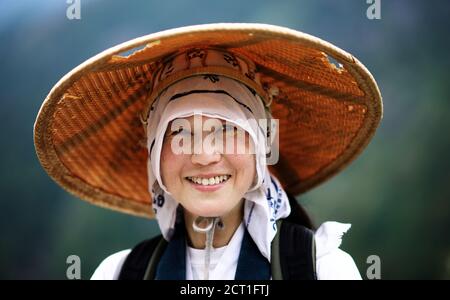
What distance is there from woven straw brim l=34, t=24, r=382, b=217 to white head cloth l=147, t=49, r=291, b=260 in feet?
0.38

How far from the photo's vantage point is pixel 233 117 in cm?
143

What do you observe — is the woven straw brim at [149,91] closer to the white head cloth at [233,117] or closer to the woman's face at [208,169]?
the white head cloth at [233,117]

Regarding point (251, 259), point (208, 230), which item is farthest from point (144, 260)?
point (251, 259)

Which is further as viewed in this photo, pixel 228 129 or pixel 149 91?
pixel 149 91

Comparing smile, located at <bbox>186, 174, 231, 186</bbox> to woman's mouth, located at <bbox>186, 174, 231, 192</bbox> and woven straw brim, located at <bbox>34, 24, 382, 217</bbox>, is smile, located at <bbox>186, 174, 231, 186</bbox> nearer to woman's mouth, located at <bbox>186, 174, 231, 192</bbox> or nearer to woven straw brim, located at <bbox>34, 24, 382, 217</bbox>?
woman's mouth, located at <bbox>186, 174, 231, 192</bbox>

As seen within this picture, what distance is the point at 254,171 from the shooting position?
58.8 inches

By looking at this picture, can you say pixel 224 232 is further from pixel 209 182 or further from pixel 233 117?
pixel 233 117

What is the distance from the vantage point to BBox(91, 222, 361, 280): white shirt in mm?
1453

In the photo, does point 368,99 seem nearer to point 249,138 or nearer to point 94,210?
point 249,138

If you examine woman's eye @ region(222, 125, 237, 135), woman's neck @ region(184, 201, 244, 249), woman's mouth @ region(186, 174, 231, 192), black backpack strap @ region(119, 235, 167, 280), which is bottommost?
black backpack strap @ region(119, 235, 167, 280)

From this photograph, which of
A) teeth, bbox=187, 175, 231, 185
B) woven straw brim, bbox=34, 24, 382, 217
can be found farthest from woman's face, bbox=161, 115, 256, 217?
woven straw brim, bbox=34, 24, 382, 217

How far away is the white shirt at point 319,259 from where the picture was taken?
1453 mm

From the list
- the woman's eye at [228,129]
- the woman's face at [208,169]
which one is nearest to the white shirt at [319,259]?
the woman's face at [208,169]

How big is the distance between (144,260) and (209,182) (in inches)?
13.9
